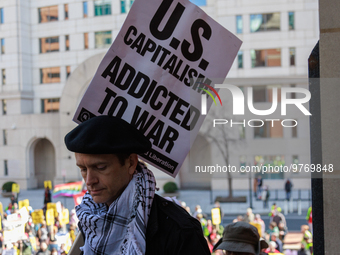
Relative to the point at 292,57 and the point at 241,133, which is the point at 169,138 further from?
the point at 292,57

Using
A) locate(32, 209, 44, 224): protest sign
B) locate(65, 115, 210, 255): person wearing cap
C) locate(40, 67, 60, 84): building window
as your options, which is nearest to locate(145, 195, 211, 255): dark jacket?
locate(65, 115, 210, 255): person wearing cap

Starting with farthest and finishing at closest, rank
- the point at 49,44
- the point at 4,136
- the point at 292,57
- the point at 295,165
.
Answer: the point at 4,136
the point at 49,44
the point at 292,57
the point at 295,165

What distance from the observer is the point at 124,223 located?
1420 mm

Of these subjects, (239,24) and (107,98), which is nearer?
(107,98)

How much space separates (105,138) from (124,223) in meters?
0.31

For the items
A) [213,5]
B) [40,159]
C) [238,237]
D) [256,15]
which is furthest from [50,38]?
[238,237]

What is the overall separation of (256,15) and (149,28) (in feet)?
76.8

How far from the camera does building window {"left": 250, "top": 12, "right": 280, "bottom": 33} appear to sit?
23.8m

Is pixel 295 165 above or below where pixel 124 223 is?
above

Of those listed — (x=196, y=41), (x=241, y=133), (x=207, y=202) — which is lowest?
(x=207, y=202)

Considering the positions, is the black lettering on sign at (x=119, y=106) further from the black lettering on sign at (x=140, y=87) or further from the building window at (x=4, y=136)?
the building window at (x=4, y=136)

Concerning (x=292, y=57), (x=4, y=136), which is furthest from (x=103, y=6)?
(x=292, y=57)

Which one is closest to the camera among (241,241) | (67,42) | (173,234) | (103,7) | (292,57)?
(173,234)

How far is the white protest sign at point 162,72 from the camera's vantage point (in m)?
1.97
